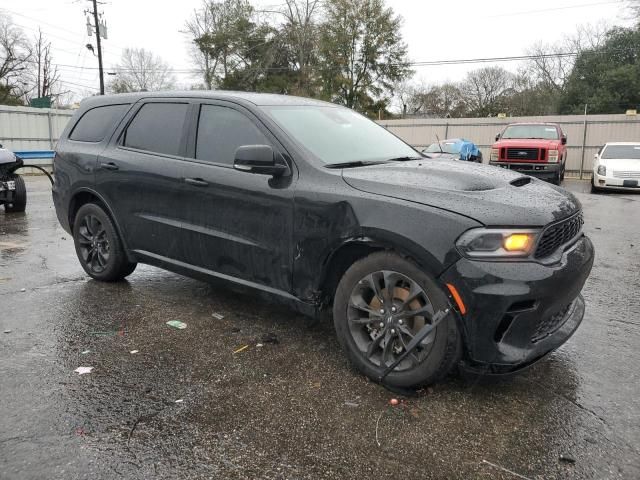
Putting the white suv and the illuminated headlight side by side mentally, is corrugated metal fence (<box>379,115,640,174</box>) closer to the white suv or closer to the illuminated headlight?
the white suv

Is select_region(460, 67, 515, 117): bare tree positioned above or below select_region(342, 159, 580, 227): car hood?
above

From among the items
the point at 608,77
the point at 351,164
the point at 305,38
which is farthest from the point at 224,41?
the point at 351,164

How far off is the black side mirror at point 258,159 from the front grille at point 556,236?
1650mm

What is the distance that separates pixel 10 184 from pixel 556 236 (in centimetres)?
965

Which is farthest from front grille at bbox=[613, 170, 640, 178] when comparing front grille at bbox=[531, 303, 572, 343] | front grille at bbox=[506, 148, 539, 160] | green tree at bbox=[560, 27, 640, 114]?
green tree at bbox=[560, 27, 640, 114]

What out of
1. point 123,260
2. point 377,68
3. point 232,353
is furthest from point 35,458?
point 377,68

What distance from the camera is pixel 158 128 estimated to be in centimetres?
446

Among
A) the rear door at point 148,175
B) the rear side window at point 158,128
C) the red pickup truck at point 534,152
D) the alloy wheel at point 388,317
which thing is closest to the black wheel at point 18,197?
the rear door at point 148,175

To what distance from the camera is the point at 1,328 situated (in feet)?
13.1

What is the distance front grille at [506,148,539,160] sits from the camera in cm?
1600

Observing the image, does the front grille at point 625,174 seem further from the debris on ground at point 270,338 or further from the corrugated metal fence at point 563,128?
the debris on ground at point 270,338

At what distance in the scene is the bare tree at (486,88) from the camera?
52250 millimetres

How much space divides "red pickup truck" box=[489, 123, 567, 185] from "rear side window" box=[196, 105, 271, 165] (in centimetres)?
1364

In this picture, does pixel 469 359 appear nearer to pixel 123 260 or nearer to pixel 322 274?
pixel 322 274
